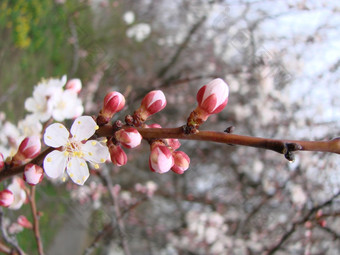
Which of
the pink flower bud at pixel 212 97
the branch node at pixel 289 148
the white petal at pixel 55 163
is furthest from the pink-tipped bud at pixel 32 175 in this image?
the branch node at pixel 289 148

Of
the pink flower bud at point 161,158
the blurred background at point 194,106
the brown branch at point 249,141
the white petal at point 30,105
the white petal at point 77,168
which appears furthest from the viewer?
the blurred background at point 194,106

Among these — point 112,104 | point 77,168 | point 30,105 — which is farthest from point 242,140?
point 30,105

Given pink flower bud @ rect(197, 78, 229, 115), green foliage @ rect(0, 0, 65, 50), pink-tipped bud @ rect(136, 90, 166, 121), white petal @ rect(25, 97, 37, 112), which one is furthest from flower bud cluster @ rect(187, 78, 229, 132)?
green foliage @ rect(0, 0, 65, 50)

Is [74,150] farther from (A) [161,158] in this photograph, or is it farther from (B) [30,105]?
(B) [30,105]

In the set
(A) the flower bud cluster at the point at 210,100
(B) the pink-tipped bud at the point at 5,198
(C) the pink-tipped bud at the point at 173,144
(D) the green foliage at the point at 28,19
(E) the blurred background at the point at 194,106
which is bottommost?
(E) the blurred background at the point at 194,106

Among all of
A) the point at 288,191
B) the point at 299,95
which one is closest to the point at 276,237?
the point at 288,191

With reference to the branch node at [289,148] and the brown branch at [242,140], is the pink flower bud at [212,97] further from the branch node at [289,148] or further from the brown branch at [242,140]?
the branch node at [289,148]
